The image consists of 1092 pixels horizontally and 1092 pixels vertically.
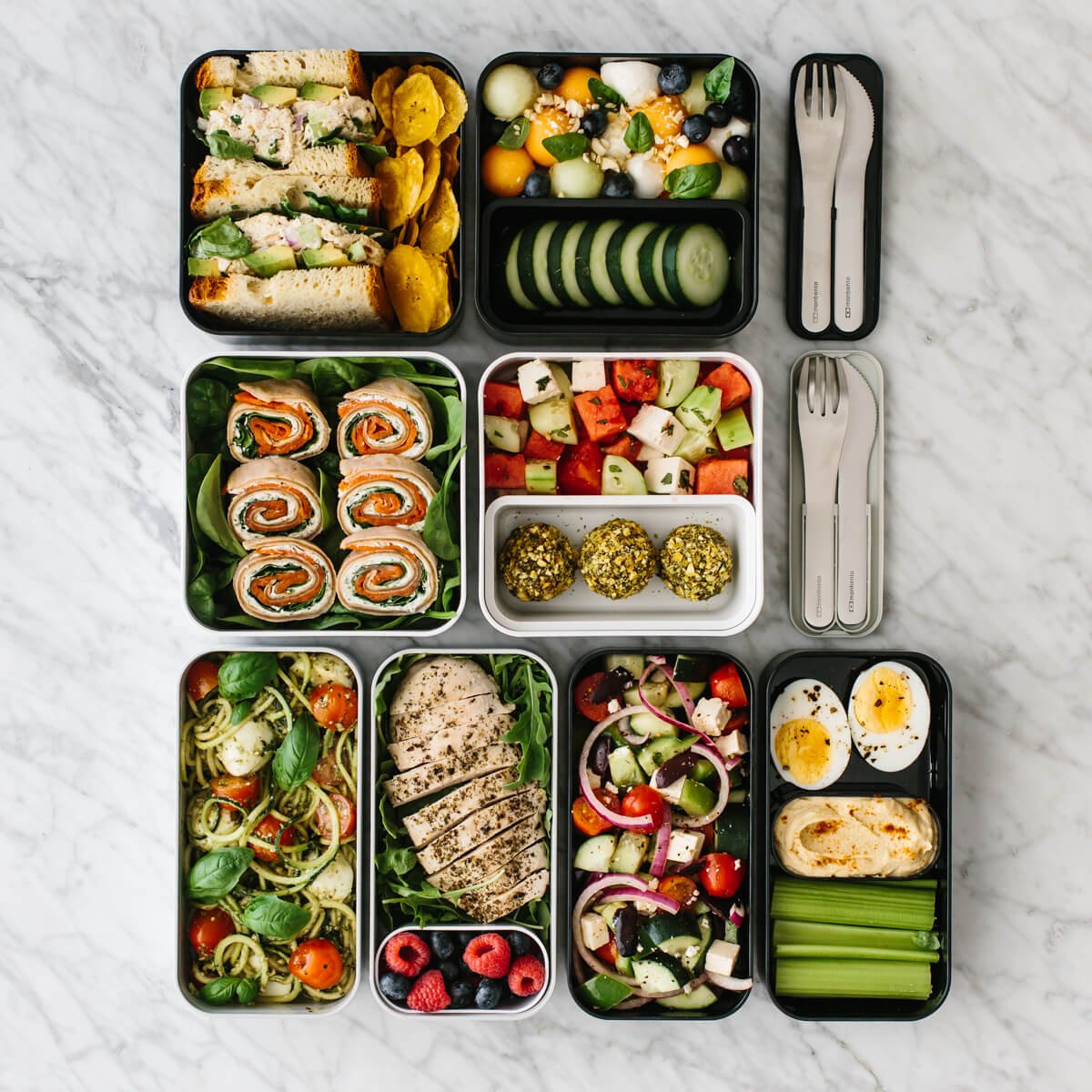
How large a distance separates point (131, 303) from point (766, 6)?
73.6 inches

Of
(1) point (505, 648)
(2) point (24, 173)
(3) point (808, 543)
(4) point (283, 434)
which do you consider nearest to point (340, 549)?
(4) point (283, 434)

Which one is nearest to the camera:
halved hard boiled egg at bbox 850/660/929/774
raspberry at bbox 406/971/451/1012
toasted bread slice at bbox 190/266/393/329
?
toasted bread slice at bbox 190/266/393/329

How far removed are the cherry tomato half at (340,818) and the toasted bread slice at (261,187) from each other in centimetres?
143

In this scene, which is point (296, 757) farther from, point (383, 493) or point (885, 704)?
point (885, 704)

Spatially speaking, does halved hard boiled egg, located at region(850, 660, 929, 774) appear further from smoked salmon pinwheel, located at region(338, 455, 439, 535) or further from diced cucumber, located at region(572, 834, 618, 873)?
smoked salmon pinwheel, located at region(338, 455, 439, 535)

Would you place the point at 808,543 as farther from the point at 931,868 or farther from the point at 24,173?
the point at 24,173

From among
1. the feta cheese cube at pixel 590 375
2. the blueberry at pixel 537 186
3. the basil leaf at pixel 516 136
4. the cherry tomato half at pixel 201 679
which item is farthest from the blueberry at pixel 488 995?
the basil leaf at pixel 516 136

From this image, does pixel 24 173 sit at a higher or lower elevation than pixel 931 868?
higher

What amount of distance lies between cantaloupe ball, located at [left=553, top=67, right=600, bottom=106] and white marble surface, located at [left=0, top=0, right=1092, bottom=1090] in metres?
0.21

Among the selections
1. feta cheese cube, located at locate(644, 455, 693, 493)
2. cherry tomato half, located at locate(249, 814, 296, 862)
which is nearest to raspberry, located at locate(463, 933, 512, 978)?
cherry tomato half, located at locate(249, 814, 296, 862)

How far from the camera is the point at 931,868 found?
95.2 inches

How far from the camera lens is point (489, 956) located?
2305mm

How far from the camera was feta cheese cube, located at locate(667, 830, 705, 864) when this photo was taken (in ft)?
7.71

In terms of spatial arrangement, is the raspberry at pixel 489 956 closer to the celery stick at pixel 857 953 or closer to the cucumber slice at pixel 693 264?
the celery stick at pixel 857 953
